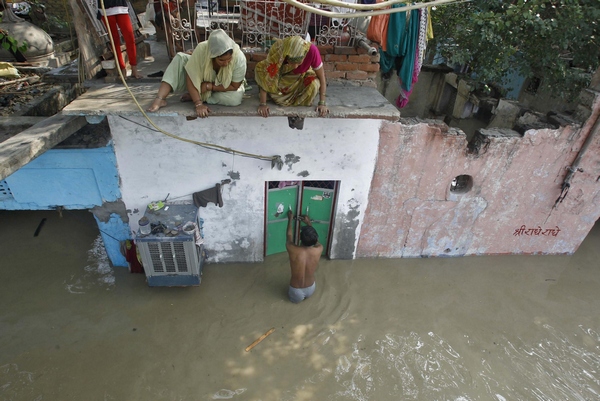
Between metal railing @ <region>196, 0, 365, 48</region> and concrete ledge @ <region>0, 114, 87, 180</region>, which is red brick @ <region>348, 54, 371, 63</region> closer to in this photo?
metal railing @ <region>196, 0, 365, 48</region>

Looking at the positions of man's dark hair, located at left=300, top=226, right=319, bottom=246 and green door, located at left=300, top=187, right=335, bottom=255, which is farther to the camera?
green door, located at left=300, top=187, right=335, bottom=255

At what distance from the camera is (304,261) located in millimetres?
4902

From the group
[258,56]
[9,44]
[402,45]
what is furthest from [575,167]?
[9,44]

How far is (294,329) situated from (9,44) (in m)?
8.99

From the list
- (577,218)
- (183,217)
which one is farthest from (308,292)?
(577,218)

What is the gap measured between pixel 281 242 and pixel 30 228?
4392mm

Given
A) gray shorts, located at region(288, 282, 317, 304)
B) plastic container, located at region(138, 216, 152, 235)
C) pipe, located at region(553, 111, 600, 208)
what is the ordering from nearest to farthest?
plastic container, located at region(138, 216, 152, 235)
pipe, located at region(553, 111, 600, 208)
gray shorts, located at region(288, 282, 317, 304)

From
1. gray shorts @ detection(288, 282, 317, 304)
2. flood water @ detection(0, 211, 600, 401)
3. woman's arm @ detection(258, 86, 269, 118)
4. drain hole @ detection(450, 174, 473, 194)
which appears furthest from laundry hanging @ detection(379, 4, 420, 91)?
gray shorts @ detection(288, 282, 317, 304)

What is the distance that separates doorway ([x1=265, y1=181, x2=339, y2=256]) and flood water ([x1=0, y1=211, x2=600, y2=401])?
47 centimetres

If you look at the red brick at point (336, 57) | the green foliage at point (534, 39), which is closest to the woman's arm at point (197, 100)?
the red brick at point (336, 57)

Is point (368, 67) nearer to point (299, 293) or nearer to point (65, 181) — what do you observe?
point (299, 293)

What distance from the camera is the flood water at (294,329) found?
14.3ft

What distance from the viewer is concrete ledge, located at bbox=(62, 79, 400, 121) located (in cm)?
369

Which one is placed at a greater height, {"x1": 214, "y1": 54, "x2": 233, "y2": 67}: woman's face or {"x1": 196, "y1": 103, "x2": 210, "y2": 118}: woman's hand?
{"x1": 214, "y1": 54, "x2": 233, "y2": 67}: woman's face
